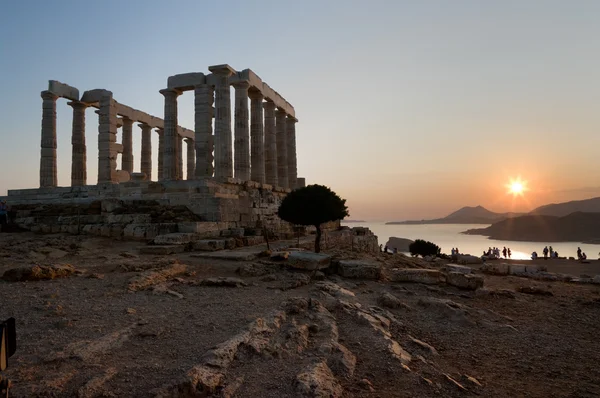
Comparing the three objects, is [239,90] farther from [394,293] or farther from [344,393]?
[344,393]

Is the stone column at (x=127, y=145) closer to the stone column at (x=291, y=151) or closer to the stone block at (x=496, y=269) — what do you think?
the stone column at (x=291, y=151)

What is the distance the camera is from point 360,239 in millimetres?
21266

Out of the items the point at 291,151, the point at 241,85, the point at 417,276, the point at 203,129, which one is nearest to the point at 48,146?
the point at 203,129

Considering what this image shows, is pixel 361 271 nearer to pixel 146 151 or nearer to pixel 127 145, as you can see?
pixel 127 145

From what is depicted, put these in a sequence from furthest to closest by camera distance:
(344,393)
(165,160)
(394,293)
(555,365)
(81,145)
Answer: (81,145) → (165,160) → (394,293) → (555,365) → (344,393)

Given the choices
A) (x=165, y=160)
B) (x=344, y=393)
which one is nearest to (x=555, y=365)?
(x=344, y=393)

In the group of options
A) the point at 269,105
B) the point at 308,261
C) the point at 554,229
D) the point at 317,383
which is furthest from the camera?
the point at 554,229

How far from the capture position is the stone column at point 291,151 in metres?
29.3

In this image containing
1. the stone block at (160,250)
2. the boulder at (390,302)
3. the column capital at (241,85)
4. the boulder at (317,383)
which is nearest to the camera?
the boulder at (317,383)

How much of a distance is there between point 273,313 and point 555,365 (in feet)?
14.6

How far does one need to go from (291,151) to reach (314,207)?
55.5 feet

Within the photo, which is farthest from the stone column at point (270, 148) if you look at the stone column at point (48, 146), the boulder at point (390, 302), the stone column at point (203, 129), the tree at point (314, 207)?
the boulder at point (390, 302)

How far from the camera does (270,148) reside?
26781mm

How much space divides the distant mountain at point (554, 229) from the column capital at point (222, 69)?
97531 millimetres
